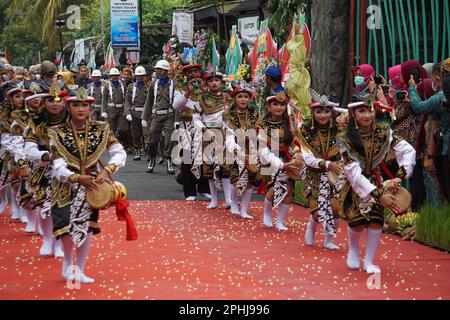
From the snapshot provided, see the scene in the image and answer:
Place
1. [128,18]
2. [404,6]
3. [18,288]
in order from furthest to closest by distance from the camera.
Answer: [128,18]
[404,6]
[18,288]

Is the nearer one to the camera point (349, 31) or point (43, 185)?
point (43, 185)

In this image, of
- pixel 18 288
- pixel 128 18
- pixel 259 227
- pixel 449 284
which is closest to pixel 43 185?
pixel 18 288

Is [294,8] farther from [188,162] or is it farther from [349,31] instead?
[188,162]

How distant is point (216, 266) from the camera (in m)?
9.20

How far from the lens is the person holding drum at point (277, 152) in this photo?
11.5 m

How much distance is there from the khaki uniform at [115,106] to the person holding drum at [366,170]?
14999 millimetres

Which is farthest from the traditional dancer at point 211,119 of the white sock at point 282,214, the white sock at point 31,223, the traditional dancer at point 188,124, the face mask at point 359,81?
the white sock at point 31,223

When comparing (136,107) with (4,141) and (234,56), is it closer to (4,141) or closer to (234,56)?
(234,56)

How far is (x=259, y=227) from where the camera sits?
12055 mm

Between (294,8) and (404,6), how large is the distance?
470 centimetres

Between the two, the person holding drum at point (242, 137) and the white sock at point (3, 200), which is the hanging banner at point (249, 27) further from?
the white sock at point (3, 200)

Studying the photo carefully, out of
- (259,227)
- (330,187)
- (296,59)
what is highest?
(296,59)

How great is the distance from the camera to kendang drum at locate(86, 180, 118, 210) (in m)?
8.20

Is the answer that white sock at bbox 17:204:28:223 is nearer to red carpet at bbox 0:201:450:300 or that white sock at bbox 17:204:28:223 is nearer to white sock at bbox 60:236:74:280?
red carpet at bbox 0:201:450:300
